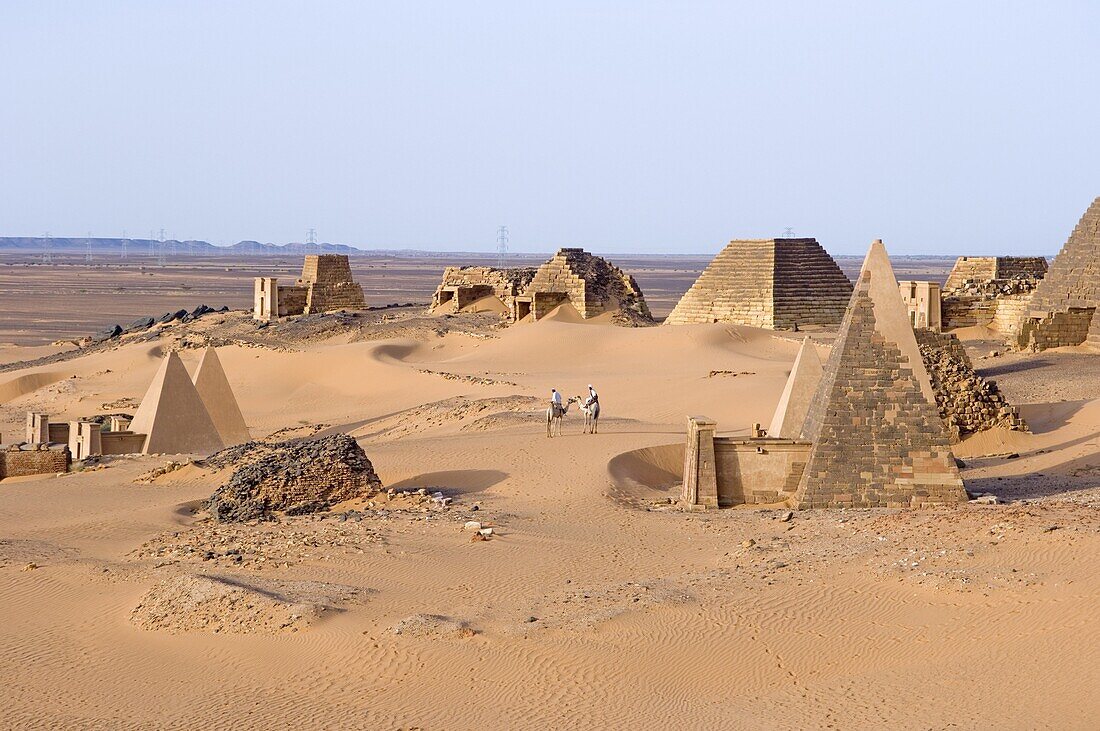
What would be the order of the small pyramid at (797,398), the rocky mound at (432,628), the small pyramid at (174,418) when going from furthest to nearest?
the small pyramid at (174,418) < the small pyramid at (797,398) < the rocky mound at (432,628)

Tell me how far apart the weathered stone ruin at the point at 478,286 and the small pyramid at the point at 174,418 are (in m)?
19.9

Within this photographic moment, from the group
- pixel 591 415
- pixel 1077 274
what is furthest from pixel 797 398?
pixel 1077 274

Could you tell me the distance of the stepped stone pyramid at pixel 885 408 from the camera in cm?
1369

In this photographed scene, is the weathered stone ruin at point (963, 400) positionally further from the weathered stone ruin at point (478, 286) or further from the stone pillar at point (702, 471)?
the weathered stone ruin at point (478, 286)

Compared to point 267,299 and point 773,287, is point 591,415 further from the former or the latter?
point 267,299

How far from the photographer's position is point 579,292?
129 feet

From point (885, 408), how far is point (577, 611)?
15.4 ft

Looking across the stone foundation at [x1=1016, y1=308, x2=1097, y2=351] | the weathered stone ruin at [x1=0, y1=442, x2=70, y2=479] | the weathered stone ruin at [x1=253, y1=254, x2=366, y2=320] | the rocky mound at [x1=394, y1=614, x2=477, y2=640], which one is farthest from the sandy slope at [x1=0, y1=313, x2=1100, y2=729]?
the weathered stone ruin at [x1=253, y1=254, x2=366, y2=320]

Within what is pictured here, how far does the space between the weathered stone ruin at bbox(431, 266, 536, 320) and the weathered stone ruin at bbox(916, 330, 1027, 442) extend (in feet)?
73.3

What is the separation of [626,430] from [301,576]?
343 inches

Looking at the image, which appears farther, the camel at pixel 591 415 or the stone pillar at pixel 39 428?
the stone pillar at pixel 39 428

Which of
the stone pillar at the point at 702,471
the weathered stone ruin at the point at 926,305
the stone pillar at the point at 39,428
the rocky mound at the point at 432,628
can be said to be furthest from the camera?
the weathered stone ruin at the point at 926,305

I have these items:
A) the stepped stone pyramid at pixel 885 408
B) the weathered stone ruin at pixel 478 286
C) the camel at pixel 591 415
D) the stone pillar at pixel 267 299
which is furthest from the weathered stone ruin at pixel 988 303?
the stone pillar at pixel 267 299

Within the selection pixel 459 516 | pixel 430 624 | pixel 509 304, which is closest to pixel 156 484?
pixel 459 516
